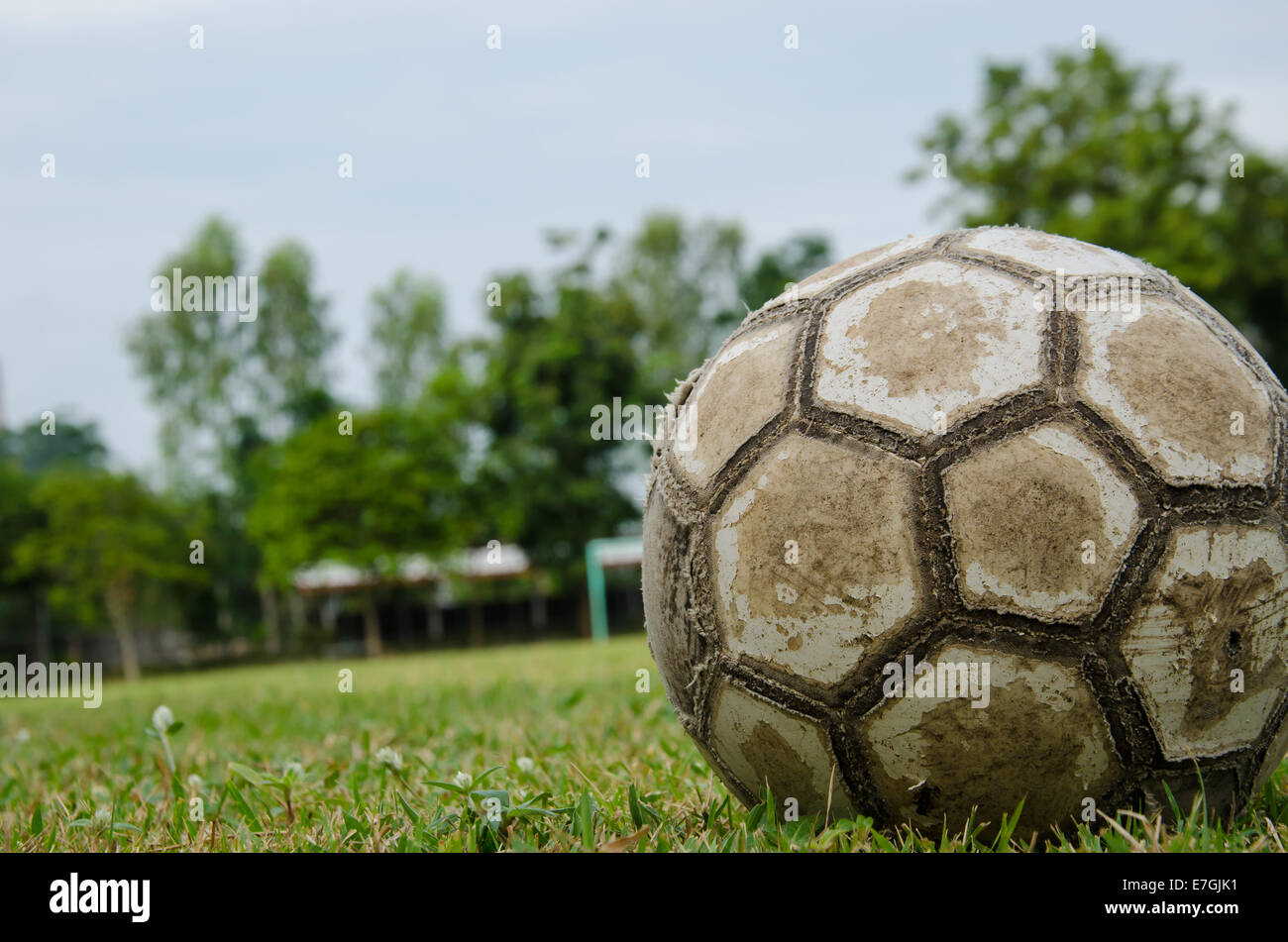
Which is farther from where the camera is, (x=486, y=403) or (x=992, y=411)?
(x=486, y=403)

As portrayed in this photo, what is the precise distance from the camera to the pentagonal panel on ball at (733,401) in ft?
8.16

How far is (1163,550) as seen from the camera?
2217 mm

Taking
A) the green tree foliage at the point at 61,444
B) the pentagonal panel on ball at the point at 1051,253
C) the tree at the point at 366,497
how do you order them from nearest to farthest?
1. the pentagonal panel on ball at the point at 1051,253
2. the tree at the point at 366,497
3. the green tree foliage at the point at 61,444

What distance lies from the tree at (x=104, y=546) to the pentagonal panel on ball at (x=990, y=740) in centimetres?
3317

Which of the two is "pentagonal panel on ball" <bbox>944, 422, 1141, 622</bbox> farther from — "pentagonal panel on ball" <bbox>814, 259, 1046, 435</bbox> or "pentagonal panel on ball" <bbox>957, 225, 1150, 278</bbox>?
"pentagonal panel on ball" <bbox>957, 225, 1150, 278</bbox>

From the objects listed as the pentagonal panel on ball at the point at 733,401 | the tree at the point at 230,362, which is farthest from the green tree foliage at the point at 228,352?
the pentagonal panel on ball at the point at 733,401

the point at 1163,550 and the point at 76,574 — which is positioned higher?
the point at 1163,550

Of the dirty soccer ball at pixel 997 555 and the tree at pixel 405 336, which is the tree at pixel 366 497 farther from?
the dirty soccer ball at pixel 997 555

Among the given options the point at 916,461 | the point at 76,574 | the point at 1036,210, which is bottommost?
the point at 76,574

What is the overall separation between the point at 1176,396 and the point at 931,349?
544mm

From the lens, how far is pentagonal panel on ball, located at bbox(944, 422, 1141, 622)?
7.17ft
